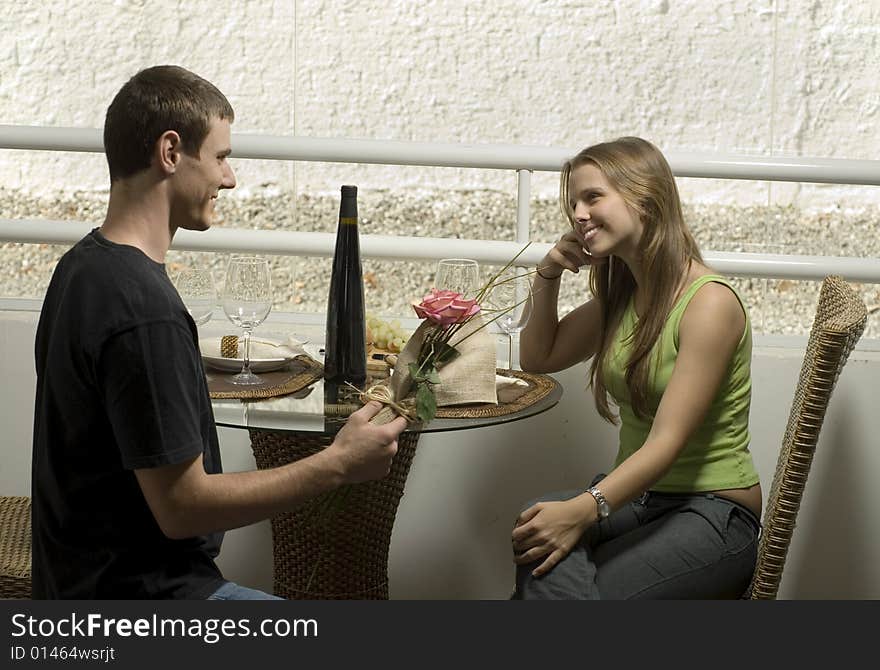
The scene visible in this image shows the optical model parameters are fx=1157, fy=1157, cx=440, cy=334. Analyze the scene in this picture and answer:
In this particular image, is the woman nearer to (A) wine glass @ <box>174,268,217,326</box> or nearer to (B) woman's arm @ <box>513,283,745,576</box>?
(B) woman's arm @ <box>513,283,745,576</box>

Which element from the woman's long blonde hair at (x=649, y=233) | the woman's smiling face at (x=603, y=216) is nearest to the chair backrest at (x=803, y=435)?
the woman's long blonde hair at (x=649, y=233)

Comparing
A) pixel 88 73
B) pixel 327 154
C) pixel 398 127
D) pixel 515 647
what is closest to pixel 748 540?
pixel 515 647

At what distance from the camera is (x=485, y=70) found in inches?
247

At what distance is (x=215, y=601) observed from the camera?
4.87 ft

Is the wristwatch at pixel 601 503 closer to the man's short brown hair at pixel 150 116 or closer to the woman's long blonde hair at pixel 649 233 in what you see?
the woman's long blonde hair at pixel 649 233

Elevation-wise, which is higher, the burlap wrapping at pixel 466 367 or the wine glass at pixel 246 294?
the wine glass at pixel 246 294

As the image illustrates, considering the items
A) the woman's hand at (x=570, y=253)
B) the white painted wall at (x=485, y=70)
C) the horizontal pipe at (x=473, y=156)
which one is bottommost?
the woman's hand at (x=570, y=253)

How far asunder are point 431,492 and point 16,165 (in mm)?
4640

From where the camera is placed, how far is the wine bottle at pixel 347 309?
1.99m

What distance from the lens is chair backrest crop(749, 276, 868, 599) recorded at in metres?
1.81

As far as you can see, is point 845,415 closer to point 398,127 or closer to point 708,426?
point 708,426

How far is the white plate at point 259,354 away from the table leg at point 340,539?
Result: 17 cm

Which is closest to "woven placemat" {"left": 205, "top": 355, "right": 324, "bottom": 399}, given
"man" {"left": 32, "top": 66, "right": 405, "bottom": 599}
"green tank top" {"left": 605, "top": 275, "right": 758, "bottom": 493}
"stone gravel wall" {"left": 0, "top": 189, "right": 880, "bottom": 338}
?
"man" {"left": 32, "top": 66, "right": 405, "bottom": 599}

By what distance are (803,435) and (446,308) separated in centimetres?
60
